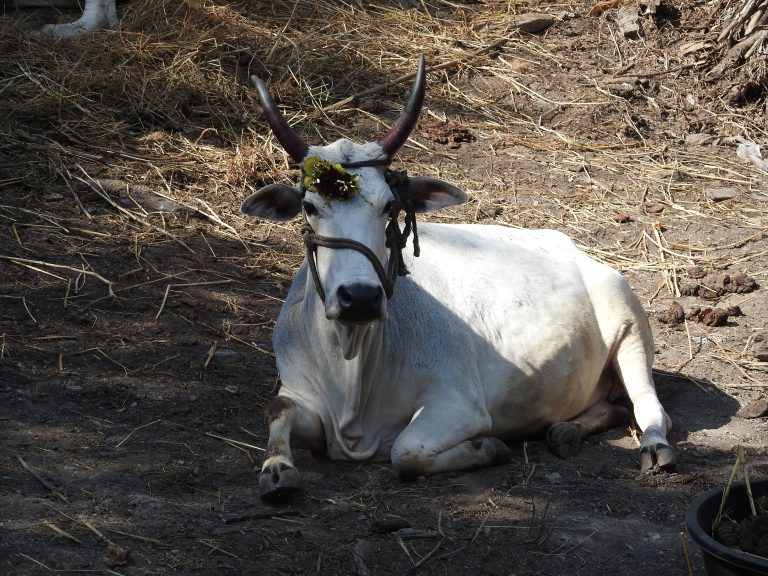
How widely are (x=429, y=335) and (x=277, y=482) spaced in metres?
1.14

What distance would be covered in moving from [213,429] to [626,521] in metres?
1.98

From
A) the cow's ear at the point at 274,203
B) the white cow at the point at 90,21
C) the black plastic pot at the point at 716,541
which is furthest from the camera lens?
the white cow at the point at 90,21

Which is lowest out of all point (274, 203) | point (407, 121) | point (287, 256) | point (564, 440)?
point (287, 256)

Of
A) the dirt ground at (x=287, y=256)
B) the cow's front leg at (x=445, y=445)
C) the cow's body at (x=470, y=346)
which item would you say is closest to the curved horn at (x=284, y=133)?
the cow's body at (x=470, y=346)

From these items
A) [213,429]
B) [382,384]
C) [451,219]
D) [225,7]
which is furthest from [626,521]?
[225,7]

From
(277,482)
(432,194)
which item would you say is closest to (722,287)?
(432,194)

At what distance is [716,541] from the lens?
11.2 feet

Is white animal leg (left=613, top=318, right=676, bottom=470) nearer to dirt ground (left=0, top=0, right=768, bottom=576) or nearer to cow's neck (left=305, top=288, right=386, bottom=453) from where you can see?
dirt ground (left=0, top=0, right=768, bottom=576)

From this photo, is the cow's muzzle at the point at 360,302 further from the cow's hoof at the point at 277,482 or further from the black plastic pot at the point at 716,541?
the black plastic pot at the point at 716,541

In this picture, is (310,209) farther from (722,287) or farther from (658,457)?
(722,287)

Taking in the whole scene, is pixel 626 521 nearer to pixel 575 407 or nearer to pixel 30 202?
pixel 575 407

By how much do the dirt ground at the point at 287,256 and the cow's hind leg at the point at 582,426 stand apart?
0.28 feet

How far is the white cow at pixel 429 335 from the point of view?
15.0 feet

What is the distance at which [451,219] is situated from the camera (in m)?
8.30
